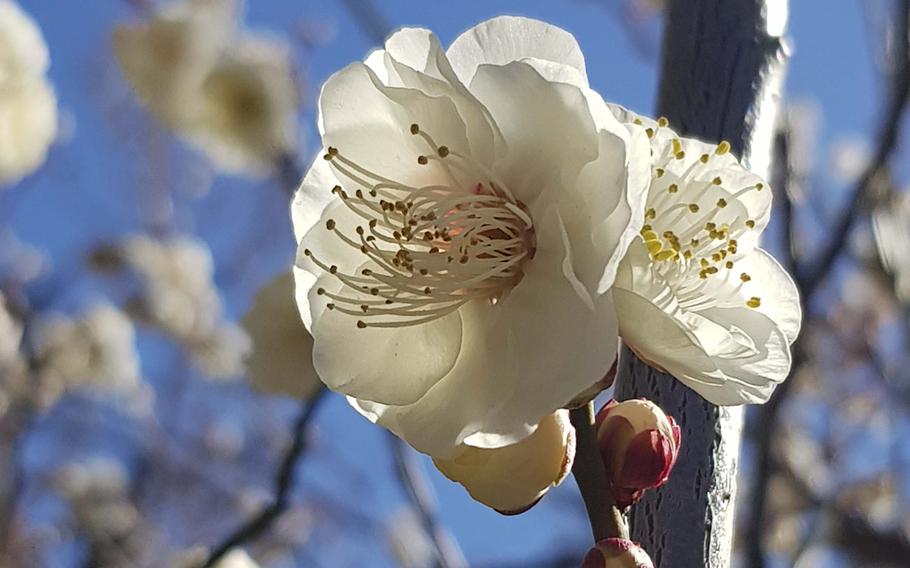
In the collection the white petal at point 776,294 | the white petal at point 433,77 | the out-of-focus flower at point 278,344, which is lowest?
the out-of-focus flower at point 278,344

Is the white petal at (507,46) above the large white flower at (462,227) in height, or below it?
above

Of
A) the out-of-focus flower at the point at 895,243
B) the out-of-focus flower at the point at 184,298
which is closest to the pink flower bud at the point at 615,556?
the out-of-focus flower at the point at 895,243

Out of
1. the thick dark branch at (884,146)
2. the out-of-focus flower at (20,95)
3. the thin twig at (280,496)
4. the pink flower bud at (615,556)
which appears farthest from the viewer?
the out-of-focus flower at (20,95)

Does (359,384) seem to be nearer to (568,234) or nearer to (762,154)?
(568,234)

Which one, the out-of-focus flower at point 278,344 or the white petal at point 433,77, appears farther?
the out-of-focus flower at point 278,344

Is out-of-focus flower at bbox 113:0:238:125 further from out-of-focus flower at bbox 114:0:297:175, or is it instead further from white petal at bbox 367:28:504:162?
white petal at bbox 367:28:504:162

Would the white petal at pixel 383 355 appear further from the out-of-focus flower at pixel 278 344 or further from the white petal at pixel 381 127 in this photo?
the out-of-focus flower at pixel 278 344
